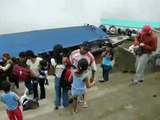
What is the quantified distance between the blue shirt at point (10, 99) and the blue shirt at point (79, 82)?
1.09 metres

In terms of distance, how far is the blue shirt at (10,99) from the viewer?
680 centimetres

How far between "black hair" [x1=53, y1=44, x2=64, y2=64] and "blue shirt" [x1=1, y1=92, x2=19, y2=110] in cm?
108

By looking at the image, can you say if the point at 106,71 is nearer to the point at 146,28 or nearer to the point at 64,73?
the point at 146,28

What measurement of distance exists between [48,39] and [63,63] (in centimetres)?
1115

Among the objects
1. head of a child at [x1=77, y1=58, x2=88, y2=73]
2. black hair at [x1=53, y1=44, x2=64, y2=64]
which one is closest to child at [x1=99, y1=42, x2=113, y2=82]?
black hair at [x1=53, y1=44, x2=64, y2=64]

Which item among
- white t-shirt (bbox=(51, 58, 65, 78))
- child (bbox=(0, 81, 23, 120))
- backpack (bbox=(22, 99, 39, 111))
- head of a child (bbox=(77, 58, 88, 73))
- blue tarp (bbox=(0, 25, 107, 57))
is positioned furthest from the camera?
blue tarp (bbox=(0, 25, 107, 57))

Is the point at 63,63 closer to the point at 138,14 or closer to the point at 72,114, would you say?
the point at 72,114

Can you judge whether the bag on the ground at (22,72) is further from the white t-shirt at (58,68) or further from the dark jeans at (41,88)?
the white t-shirt at (58,68)

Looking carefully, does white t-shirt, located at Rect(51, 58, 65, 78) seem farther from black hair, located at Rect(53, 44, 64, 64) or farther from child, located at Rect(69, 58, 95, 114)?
child, located at Rect(69, 58, 95, 114)

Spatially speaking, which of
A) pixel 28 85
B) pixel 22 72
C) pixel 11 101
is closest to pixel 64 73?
pixel 11 101

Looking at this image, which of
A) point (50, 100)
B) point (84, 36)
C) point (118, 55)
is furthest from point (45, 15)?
point (50, 100)

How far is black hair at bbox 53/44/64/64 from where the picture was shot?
7.10m

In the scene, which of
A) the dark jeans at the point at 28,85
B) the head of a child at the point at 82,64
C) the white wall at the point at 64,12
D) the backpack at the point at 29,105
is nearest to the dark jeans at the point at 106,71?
the dark jeans at the point at 28,85

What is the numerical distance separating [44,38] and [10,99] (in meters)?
11.6
